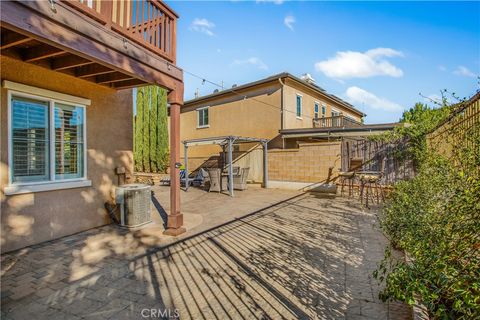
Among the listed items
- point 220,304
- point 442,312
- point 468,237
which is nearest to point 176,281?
point 220,304

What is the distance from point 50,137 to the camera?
16.8ft

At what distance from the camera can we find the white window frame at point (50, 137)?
176 inches

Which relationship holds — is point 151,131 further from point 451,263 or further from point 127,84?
point 451,263

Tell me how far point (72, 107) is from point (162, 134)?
43.5 ft

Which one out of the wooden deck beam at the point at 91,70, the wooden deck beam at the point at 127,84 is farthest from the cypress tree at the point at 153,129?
the wooden deck beam at the point at 91,70

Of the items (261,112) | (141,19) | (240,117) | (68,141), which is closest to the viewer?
(141,19)

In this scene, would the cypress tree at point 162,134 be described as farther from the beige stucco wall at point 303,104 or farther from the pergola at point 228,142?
the beige stucco wall at point 303,104

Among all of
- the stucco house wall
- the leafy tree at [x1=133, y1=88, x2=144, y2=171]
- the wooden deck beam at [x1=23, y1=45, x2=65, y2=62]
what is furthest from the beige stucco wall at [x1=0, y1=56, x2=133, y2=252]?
the leafy tree at [x1=133, y1=88, x2=144, y2=171]

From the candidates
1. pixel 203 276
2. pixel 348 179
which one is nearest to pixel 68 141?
pixel 203 276

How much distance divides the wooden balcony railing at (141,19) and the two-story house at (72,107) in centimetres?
2

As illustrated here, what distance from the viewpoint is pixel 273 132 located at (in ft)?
50.5

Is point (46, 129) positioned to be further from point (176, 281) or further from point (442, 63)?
point (442, 63)

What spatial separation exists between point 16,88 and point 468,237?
633 centimetres

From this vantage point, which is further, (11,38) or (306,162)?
(306,162)
